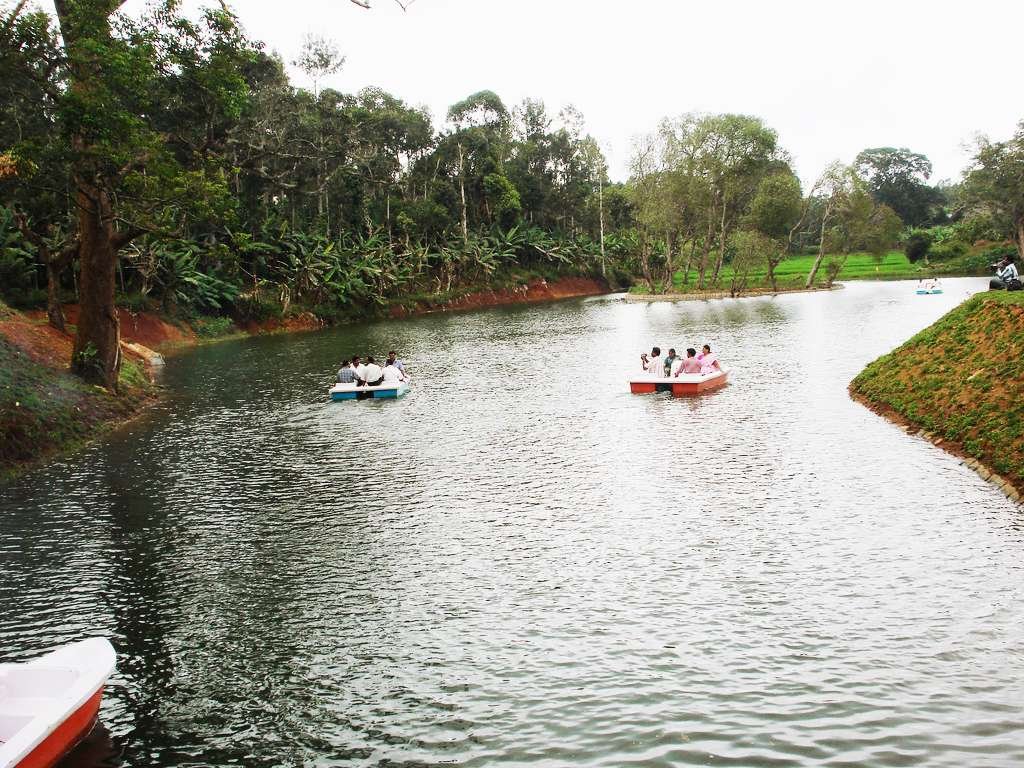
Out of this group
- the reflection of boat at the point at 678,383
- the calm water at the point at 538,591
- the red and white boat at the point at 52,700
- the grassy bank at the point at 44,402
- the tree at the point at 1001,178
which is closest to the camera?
the red and white boat at the point at 52,700

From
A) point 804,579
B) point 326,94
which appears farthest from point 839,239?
point 804,579

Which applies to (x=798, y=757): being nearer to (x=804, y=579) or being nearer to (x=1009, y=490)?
(x=804, y=579)

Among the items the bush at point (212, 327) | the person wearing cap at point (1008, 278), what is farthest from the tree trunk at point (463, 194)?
the person wearing cap at point (1008, 278)

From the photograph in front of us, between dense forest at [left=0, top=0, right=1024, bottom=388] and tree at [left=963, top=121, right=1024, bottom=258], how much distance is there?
195 millimetres

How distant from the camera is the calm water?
7969 mm

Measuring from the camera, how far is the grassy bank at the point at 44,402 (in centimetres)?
1981

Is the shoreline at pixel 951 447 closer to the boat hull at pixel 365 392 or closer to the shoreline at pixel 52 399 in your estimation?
the boat hull at pixel 365 392

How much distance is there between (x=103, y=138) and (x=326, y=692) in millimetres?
18971

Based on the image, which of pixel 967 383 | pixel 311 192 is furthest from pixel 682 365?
pixel 311 192

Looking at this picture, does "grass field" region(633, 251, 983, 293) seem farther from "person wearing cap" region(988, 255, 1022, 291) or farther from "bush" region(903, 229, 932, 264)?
"person wearing cap" region(988, 255, 1022, 291)

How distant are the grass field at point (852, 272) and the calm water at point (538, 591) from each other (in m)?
69.6

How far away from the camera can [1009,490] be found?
570 inches

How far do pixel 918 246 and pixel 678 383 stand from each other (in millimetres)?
91452

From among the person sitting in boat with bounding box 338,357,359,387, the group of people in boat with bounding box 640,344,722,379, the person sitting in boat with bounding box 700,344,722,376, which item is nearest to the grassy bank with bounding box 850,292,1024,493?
the person sitting in boat with bounding box 700,344,722,376
